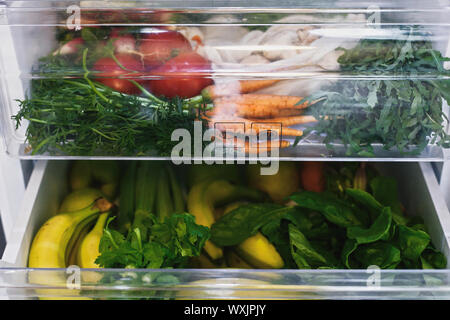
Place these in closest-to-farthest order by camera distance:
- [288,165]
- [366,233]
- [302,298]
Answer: [302,298] < [366,233] < [288,165]

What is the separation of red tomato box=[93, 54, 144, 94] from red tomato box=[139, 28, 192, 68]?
22 millimetres

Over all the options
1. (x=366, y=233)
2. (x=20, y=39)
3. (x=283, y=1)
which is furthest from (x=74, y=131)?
(x=366, y=233)

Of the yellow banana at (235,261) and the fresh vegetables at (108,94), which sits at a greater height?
the fresh vegetables at (108,94)

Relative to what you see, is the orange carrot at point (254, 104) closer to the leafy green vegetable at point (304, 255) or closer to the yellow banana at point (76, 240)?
the leafy green vegetable at point (304, 255)

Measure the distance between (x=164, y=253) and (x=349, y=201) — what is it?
1.42 feet

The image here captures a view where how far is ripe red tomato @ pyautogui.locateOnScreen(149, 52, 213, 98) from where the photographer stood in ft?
2.87

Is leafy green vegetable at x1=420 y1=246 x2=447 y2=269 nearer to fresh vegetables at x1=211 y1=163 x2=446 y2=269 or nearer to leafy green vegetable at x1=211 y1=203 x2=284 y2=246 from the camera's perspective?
fresh vegetables at x1=211 y1=163 x2=446 y2=269

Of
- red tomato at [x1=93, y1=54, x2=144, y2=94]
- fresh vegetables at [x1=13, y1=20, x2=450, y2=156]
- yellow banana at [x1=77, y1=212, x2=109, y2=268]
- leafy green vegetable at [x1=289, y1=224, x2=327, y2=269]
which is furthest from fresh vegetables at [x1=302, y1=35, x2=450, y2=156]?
yellow banana at [x1=77, y1=212, x2=109, y2=268]

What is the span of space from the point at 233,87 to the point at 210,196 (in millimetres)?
365

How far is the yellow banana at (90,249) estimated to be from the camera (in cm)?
99

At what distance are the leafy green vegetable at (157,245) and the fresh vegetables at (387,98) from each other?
32cm

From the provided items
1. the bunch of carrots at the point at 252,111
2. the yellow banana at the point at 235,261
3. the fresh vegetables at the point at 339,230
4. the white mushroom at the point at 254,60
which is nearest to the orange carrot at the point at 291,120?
the bunch of carrots at the point at 252,111

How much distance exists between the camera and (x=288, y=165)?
119 cm

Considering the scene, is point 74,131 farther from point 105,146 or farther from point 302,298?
point 302,298
